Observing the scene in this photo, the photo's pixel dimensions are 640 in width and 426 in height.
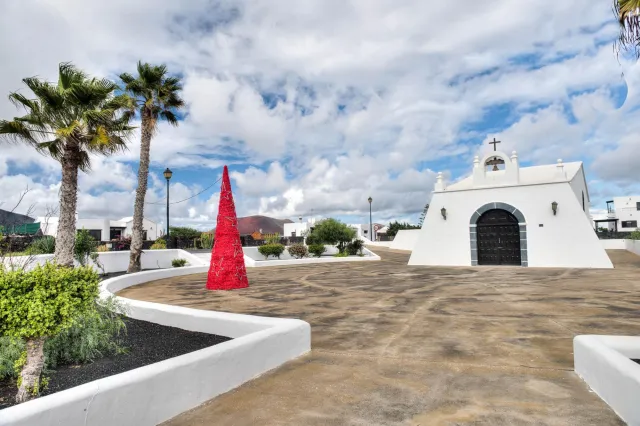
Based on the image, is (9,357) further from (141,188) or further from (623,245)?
(623,245)

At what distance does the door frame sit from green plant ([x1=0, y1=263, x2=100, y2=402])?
1894 cm

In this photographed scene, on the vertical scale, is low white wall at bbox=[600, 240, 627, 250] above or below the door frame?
below

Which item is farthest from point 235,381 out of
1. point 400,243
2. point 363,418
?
point 400,243

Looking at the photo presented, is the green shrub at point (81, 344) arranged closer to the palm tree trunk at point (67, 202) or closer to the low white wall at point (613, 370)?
the low white wall at point (613, 370)

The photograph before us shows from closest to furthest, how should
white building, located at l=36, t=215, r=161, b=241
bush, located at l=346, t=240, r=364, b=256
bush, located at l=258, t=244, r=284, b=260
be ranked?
bush, located at l=258, t=244, r=284, b=260, bush, located at l=346, t=240, r=364, b=256, white building, located at l=36, t=215, r=161, b=241

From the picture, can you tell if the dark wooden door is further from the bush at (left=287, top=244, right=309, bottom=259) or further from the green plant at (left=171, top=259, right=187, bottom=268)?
the green plant at (left=171, top=259, right=187, bottom=268)

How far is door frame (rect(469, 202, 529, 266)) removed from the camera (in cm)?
1844

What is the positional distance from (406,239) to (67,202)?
33.9 meters

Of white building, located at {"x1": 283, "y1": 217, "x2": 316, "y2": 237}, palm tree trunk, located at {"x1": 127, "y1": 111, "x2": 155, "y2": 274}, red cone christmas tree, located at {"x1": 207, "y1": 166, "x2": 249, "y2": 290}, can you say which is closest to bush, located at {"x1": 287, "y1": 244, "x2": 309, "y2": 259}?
palm tree trunk, located at {"x1": 127, "y1": 111, "x2": 155, "y2": 274}

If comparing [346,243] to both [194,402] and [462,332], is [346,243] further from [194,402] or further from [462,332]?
[194,402]

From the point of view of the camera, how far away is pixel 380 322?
668 centimetres

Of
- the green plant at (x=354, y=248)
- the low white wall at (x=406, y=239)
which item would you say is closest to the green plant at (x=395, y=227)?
the low white wall at (x=406, y=239)

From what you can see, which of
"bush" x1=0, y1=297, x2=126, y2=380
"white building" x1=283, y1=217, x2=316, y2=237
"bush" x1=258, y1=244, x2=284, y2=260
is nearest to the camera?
"bush" x1=0, y1=297, x2=126, y2=380

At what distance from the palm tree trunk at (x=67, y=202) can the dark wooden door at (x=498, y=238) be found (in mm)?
17942
